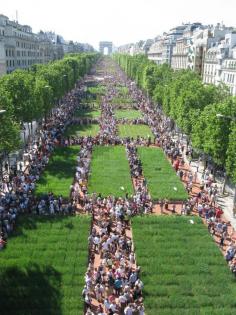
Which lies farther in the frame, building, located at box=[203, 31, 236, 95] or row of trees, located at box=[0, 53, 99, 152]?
building, located at box=[203, 31, 236, 95]

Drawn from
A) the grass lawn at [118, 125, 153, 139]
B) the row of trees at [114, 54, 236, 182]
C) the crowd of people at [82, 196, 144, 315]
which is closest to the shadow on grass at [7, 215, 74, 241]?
the crowd of people at [82, 196, 144, 315]

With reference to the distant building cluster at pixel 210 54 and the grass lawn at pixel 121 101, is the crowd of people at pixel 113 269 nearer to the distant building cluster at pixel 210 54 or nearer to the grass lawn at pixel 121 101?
the distant building cluster at pixel 210 54

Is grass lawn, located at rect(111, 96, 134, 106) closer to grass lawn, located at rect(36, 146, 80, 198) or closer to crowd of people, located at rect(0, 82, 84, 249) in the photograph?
crowd of people, located at rect(0, 82, 84, 249)

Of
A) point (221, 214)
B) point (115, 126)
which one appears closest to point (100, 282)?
point (221, 214)

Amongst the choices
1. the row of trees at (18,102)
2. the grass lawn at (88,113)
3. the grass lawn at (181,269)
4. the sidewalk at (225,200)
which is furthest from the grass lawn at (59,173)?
the grass lawn at (88,113)

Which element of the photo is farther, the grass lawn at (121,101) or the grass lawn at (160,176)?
Answer: the grass lawn at (121,101)

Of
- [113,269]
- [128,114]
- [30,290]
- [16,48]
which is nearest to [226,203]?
[113,269]
